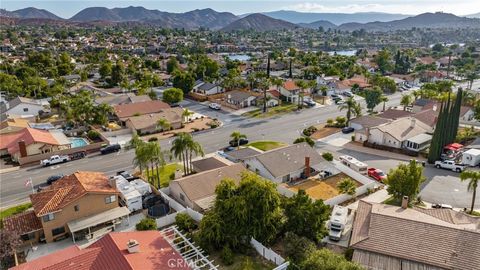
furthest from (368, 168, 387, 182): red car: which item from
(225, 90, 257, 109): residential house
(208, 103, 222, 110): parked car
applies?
(208, 103, 222, 110): parked car

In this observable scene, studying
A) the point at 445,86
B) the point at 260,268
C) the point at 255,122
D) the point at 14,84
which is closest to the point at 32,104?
the point at 14,84

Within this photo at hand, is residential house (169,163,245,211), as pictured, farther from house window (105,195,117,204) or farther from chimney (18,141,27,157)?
chimney (18,141,27,157)

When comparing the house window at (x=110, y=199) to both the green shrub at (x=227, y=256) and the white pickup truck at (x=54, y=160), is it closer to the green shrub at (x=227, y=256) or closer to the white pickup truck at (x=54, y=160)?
the green shrub at (x=227, y=256)

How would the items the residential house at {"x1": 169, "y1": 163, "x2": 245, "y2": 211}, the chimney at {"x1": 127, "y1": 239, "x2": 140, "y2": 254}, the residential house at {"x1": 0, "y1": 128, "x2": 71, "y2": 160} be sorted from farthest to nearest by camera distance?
the residential house at {"x1": 0, "y1": 128, "x2": 71, "y2": 160}, the residential house at {"x1": 169, "y1": 163, "x2": 245, "y2": 211}, the chimney at {"x1": 127, "y1": 239, "x2": 140, "y2": 254}

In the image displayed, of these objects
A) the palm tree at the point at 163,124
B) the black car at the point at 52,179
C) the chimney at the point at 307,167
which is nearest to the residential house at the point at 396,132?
the chimney at the point at 307,167

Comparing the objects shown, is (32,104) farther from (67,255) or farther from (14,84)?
(67,255)
